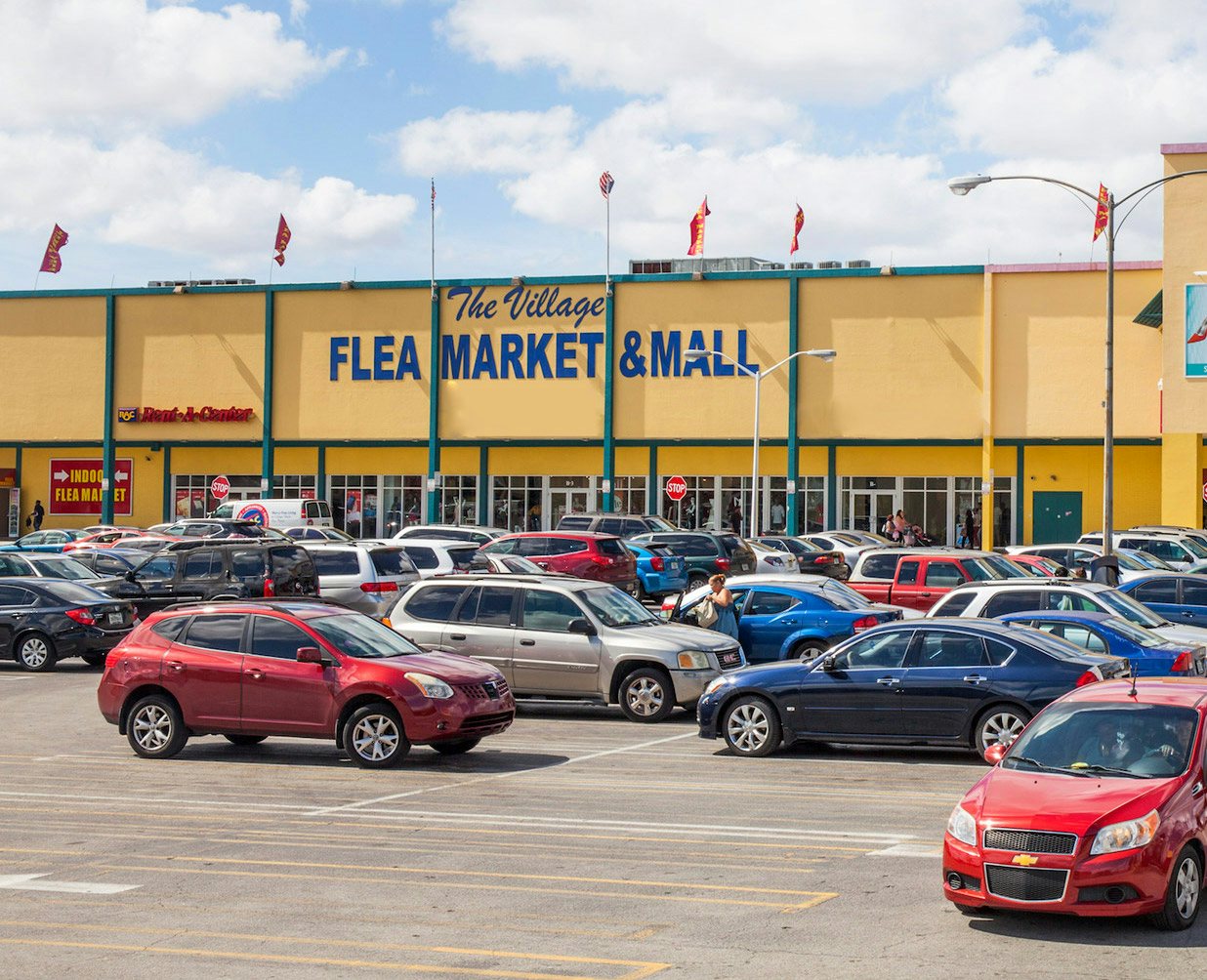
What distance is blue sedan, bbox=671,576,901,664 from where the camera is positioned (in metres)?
22.3

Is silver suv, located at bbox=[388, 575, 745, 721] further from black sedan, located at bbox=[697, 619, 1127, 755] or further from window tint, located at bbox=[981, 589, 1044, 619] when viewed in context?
window tint, located at bbox=[981, 589, 1044, 619]

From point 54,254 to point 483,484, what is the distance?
1980cm

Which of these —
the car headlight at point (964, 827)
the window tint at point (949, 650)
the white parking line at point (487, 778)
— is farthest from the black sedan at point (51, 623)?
the car headlight at point (964, 827)

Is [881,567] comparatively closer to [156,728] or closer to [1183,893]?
[156,728]

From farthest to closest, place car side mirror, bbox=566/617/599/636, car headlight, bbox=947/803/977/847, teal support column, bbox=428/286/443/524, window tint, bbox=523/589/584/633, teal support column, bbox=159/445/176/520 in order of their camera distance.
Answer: teal support column, bbox=159/445/176/520 → teal support column, bbox=428/286/443/524 → window tint, bbox=523/589/584/633 → car side mirror, bbox=566/617/599/636 → car headlight, bbox=947/803/977/847

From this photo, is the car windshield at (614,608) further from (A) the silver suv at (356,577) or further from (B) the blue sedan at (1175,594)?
(A) the silver suv at (356,577)

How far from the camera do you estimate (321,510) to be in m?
54.5

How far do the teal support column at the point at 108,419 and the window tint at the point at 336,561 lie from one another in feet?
125

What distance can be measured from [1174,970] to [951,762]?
787cm

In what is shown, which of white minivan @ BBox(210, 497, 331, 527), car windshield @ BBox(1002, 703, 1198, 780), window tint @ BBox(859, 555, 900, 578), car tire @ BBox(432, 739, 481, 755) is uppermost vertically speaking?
white minivan @ BBox(210, 497, 331, 527)

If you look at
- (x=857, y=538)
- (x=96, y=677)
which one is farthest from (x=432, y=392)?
(x=96, y=677)

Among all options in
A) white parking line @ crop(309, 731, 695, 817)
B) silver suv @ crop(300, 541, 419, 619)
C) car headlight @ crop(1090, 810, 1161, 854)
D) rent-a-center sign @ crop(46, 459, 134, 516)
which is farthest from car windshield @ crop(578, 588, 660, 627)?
rent-a-center sign @ crop(46, 459, 134, 516)

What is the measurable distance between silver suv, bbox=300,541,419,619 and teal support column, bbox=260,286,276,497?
34275 mm

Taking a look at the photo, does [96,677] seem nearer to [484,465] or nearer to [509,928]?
[509,928]
